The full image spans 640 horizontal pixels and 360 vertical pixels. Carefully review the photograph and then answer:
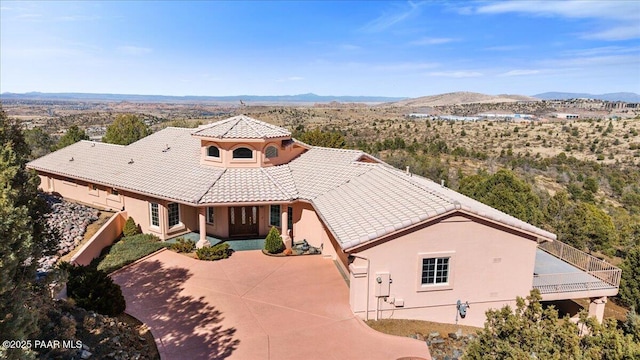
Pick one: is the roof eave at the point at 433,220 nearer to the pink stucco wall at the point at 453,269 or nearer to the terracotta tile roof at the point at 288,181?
the terracotta tile roof at the point at 288,181

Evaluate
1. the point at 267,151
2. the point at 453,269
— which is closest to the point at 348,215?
the point at 453,269

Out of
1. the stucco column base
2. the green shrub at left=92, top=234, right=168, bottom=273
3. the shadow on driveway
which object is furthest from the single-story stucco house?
the shadow on driveway

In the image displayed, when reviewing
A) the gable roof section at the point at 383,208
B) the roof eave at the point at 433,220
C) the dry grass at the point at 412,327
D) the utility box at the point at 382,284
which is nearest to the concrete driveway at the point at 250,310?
the dry grass at the point at 412,327

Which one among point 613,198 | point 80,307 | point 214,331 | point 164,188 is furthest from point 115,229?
point 613,198

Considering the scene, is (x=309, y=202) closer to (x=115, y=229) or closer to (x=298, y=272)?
(x=298, y=272)

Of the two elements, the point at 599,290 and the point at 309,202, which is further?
the point at 309,202

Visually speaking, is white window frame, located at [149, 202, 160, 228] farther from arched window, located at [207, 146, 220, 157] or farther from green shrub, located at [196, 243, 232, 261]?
arched window, located at [207, 146, 220, 157]
